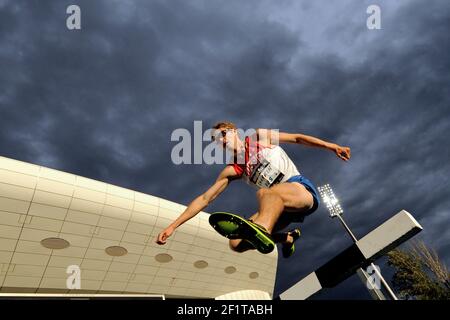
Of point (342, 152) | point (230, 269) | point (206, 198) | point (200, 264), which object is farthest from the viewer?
point (230, 269)

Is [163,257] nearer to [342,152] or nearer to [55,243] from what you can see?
[55,243]

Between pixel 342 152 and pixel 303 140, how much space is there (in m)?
0.41

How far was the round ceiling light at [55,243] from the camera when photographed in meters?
15.3

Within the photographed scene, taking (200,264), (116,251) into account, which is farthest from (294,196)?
(200,264)

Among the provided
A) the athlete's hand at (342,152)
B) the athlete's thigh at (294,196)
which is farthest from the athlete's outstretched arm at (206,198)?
the athlete's hand at (342,152)

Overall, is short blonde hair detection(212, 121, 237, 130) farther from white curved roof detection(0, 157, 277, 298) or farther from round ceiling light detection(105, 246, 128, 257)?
round ceiling light detection(105, 246, 128, 257)

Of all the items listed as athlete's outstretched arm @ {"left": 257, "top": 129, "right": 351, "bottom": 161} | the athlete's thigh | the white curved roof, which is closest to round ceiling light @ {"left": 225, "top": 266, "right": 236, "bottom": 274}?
the white curved roof

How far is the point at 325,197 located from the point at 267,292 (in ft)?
35.2

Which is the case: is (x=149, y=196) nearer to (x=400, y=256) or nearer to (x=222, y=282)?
(x=222, y=282)

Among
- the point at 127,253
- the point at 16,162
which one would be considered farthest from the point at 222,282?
the point at 16,162

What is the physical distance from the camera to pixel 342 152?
3.00 metres

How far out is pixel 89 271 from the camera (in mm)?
17656

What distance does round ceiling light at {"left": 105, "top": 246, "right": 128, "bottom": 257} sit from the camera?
17.3 metres

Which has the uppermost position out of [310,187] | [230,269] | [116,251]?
[230,269]
